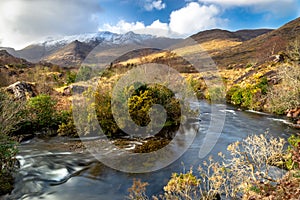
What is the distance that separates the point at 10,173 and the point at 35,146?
4.84 m

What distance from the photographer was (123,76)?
20.7m

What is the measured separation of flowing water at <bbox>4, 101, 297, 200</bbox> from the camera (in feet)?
33.2

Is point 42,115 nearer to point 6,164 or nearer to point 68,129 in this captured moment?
point 68,129

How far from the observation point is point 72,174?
12.0m

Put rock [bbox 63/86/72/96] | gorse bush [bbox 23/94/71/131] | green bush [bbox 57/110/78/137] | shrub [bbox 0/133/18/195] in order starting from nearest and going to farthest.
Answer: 1. shrub [bbox 0/133/18/195]
2. green bush [bbox 57/110/78/137]
3. gorse bush [bbox 23/94/71/131]
4. rock [bbox 63/86/72/96]

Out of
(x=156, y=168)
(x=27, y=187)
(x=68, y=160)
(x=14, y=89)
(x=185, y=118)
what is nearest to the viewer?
(x=27, y=187)

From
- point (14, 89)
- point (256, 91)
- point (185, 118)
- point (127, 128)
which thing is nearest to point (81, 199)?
point (127, 128)

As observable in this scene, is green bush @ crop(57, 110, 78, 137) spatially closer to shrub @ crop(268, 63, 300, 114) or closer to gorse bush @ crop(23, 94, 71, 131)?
gorse bush @ crop(23, 94, 71, 131)

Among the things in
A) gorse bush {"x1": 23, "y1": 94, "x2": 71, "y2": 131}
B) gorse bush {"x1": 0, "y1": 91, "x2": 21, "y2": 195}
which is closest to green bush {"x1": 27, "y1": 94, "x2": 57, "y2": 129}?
gorse bush {"x1": 23, "y1": 94, "x2": 71, "y2": 131}

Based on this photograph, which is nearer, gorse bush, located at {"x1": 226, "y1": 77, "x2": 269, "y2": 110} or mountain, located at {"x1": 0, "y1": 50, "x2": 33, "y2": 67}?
gorse bush, located at {"x1": 226, "y1": 77, "x2": 269, "y2": 110}

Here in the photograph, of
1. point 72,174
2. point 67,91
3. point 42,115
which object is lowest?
point 72,174

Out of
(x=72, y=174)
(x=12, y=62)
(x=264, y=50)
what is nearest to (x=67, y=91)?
(x=72, y=174)

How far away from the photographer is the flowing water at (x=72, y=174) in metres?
10.1

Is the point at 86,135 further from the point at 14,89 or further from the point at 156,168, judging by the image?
the point at 14,89
